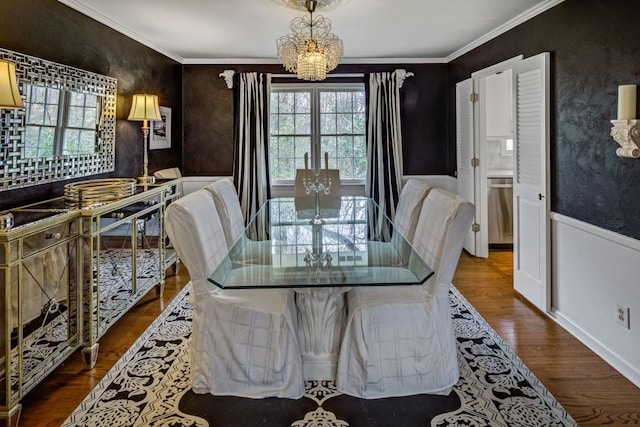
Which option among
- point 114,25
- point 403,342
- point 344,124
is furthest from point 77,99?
point 344,124

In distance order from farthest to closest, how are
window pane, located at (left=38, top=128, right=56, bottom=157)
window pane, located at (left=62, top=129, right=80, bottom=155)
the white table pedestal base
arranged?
window pane, located at (left=62, top=129, right=80, bottom=155), window pane, located at (left=38, top=128, right=56, bottom=157), the white table pedestal base

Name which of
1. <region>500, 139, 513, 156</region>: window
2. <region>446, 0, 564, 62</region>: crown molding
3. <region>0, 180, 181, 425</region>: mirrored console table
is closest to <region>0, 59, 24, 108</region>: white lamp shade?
<region>0, 180, 181, 425</region>: mirrored console table

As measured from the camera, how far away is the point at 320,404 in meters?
2.12

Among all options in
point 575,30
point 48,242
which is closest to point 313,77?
point 575,30

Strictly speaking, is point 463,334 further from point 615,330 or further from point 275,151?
point 275,151

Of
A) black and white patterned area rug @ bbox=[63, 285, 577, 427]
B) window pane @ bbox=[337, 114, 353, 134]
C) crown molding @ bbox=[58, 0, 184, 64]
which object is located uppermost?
crown molding @ bbox=[58, 0, 184, 64]

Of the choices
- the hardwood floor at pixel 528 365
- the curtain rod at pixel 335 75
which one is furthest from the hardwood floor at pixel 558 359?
the curtain rod at pixel 335 75

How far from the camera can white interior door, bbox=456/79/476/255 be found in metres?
4.86

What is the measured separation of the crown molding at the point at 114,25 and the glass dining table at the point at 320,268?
2.06 meters

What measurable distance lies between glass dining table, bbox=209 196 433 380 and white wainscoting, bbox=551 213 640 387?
123 cm

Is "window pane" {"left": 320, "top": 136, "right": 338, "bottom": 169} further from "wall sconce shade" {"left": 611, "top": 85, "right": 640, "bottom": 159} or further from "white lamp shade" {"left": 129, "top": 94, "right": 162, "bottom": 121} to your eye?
"wall sconce shade" {"left": 611, "top": 85, "right": 640, "bottom": 159}

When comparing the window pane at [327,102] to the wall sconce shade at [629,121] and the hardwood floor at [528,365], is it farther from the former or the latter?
the wall sconce shade at [629,121]

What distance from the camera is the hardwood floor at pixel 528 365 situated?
2088 mm

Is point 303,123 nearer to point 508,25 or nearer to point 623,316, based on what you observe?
point 508,25
